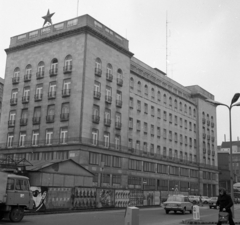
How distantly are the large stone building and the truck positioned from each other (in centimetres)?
2219

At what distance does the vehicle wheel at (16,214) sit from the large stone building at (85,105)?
22.7 m

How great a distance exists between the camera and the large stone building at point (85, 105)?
49.8 m

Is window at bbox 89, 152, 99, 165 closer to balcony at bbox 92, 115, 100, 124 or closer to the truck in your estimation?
balcony at bbox 92, 115, 100, 124

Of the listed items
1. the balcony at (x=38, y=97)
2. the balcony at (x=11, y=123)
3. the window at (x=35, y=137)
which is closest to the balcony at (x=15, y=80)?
the balcony at (x=38, y=97)

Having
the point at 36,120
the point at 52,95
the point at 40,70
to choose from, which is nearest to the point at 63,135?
the point at 36,120

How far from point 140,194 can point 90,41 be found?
23027mm

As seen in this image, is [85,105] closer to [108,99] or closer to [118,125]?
[108,99]

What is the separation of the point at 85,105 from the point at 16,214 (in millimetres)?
29702

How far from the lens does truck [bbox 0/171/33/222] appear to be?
19.9 meters

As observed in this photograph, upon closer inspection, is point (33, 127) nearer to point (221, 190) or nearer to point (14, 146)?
point (14, 146)

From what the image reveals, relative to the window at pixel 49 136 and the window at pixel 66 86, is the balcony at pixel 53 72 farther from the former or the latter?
the window at pixel 49 136

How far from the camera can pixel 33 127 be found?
53.2 metres

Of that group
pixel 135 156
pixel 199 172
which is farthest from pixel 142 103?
pixel 199 172

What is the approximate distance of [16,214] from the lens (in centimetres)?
2050
